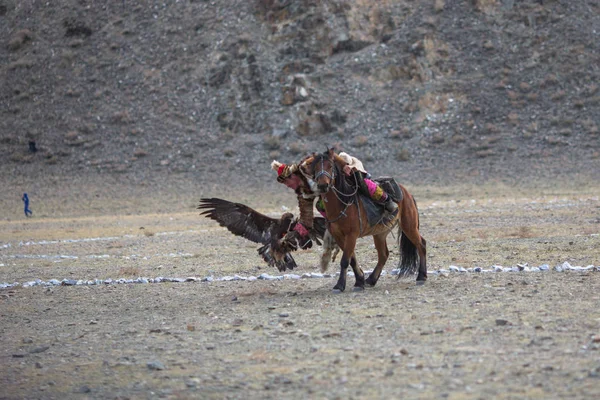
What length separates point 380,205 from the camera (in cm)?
1240

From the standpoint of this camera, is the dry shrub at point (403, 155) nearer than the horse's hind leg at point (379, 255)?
No

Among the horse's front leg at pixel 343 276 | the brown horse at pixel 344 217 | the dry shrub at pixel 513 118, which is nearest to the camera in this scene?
the brown horse at pixel 344 217

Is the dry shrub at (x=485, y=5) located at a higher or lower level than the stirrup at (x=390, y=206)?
higher

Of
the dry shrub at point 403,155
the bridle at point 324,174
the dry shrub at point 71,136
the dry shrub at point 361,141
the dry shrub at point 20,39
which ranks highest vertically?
the dry shrub at point 20,39

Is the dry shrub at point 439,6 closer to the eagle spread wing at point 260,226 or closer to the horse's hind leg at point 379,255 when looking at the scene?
the horse's hind leg at point 379,255

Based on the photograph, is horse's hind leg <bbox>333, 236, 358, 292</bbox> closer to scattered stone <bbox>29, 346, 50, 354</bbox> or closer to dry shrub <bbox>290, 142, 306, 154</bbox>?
scattered stone <bbox>29, 346, 50, 354</bbox>

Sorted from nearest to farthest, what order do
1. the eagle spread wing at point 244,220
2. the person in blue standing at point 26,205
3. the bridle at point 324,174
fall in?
the bridle at point 324,174 < the eagle spread wing at point 244,220 < the person in blue standing at point 26,205

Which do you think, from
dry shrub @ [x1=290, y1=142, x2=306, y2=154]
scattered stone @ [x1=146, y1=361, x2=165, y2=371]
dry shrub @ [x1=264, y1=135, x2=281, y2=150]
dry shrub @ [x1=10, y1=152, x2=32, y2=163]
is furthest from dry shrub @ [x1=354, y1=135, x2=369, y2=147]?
scattered stone @ [x1=146, y1=361, x2=165, y2=371]

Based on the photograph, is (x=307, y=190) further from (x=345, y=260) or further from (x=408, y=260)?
(x=408, y=260)

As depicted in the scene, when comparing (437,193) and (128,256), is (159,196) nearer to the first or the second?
(437,193)

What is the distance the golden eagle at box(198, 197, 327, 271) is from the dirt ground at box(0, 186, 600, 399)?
0.51 metres

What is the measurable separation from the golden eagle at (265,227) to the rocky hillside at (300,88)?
27924 mm

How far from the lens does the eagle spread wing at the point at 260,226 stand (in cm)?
1267

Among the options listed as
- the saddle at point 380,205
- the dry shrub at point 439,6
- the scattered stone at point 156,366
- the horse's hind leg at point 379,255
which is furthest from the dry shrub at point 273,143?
the scattered stone at point 156,366
